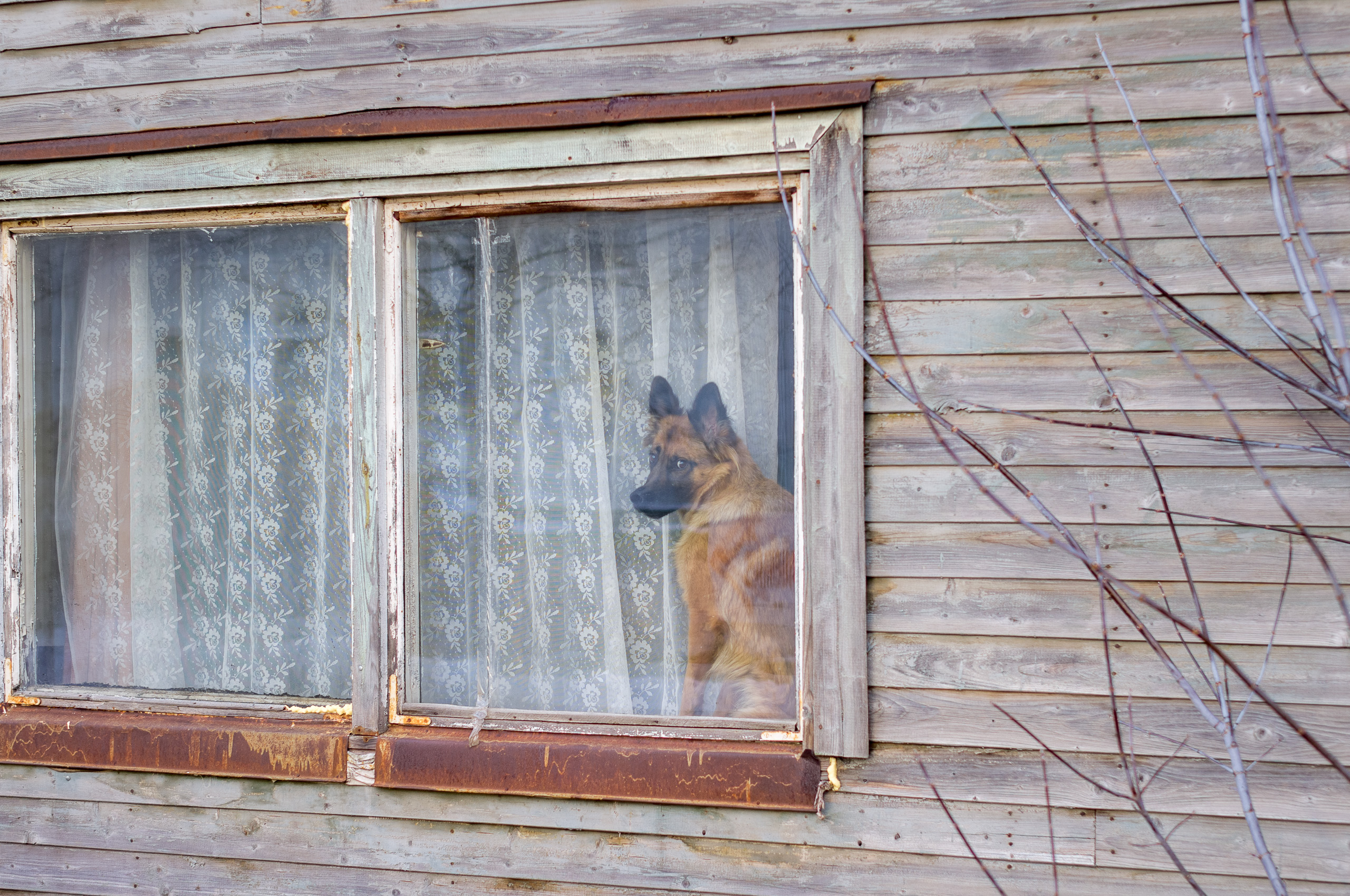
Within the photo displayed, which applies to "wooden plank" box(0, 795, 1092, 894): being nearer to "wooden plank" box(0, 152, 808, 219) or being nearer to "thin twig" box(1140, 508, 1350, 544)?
"thin twig" box(1140, 508, 1350, 544)

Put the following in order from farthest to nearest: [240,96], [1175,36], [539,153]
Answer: [240,96] → [539,153] → [1175,36]

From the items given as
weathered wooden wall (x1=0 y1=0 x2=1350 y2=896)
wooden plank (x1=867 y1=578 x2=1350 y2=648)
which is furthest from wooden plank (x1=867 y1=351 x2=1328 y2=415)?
wooden plank (x1=867 y1=578 x2=1350 y2=648)

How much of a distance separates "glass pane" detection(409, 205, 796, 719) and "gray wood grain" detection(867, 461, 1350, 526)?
500mm

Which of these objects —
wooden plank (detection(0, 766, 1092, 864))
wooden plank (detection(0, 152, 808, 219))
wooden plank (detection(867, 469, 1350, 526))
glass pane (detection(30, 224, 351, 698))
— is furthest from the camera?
glass pane (detection(30, 224, 351, 698))

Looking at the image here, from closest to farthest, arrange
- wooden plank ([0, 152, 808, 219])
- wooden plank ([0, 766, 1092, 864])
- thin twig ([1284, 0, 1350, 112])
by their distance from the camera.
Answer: thin twig ([1284, 0, 1350, 112]), wooden plank ([0, 766, 1092, 864]), wooden plank ([0, 152, 808, 219])

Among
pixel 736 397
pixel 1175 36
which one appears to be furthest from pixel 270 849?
pixel 1175 36

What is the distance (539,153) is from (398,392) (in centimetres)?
84

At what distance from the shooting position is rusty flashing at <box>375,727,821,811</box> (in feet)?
7.96

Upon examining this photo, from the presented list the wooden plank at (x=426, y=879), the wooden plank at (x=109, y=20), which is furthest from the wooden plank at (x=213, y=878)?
the wooden plank at (x=109, y=20)

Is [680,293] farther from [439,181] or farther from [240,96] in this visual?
[240,96]

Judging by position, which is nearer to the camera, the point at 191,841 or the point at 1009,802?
the point at 1009,802

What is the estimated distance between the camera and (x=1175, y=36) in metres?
2.33

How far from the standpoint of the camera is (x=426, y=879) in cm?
264

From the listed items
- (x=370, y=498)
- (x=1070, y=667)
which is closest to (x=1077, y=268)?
(x=1070, y=667)
